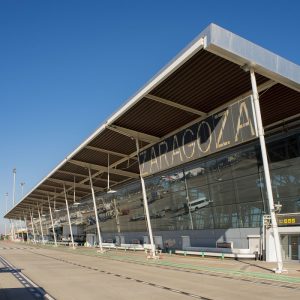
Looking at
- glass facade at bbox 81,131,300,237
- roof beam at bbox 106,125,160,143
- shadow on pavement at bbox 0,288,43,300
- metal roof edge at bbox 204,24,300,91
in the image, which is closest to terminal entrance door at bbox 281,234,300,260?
glass facade at bbox 81,131,300,237

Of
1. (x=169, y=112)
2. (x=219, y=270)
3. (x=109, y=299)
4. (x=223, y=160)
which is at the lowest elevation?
(x=219, y=270)

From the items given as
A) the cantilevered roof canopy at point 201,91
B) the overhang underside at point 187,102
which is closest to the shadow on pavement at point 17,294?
the cantilevered roof canopy at point 201,91

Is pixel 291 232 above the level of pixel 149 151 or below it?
below

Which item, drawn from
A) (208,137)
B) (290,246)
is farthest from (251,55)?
(290,246)

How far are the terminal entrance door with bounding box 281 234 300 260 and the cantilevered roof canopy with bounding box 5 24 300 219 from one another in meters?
7.35

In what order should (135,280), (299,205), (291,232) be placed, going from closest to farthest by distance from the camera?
(135,280)
(291,232)
(299,205)

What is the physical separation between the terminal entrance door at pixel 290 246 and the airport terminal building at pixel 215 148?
59 millimetres

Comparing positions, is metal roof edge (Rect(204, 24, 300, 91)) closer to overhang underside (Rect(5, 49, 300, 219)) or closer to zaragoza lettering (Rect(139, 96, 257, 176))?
overhang underside (Rect(5, 49, 300, 219))

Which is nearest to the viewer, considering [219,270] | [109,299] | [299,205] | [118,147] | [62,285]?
[109,299]

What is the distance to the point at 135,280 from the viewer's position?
19.1 m

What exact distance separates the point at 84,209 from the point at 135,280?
6770 cm

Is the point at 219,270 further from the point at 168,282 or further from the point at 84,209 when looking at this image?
the point at 84,209

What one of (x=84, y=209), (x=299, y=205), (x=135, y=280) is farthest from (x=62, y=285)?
(x=84, y=209)

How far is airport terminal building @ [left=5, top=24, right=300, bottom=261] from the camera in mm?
20438
